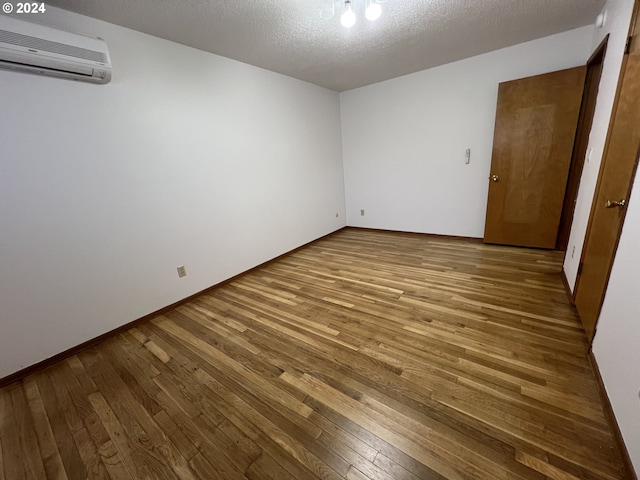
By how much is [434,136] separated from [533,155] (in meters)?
1.24

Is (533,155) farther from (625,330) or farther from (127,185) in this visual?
(127,185)

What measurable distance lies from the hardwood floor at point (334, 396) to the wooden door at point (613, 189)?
32 cm

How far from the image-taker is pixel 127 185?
85.6 inches

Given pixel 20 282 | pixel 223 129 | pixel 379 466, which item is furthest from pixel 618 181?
pixel 20 282

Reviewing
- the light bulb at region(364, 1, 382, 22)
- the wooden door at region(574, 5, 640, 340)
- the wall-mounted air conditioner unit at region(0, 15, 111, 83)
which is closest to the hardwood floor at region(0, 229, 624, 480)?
the wooden door at region(574, 5, 640, 340)

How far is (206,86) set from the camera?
2.62 metres

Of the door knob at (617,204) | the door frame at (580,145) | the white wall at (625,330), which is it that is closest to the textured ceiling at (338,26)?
the door frame at (580,145)

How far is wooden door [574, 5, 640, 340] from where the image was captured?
1.44 meters

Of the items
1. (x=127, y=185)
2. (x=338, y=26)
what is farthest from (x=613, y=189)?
(x=127, y=185)

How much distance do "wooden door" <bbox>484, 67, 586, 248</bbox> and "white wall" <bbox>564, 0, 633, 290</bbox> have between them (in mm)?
530

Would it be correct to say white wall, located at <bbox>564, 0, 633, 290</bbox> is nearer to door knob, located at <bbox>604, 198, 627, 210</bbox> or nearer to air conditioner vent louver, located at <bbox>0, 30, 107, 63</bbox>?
door knob, located at <bbox>604, 198, 627, 210</bbox>

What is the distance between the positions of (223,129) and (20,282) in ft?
6.97

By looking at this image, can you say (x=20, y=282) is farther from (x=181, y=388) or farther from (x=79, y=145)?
(x=181, y=388)

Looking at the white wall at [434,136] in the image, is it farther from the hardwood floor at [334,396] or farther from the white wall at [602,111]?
the hardwood floor at [334,396]
